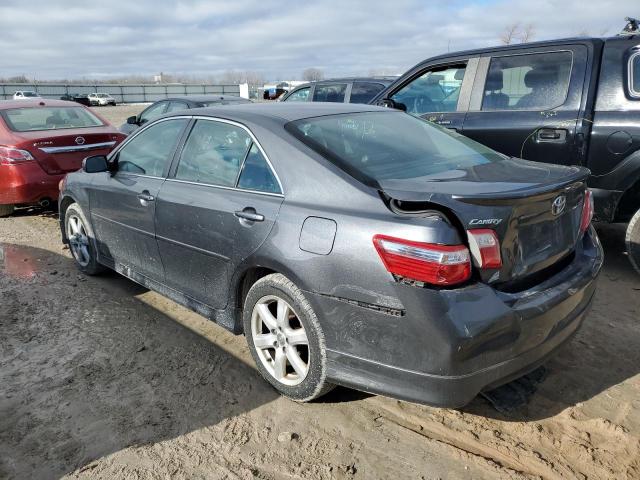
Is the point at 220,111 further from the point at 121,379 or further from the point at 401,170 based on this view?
the point at 121,379

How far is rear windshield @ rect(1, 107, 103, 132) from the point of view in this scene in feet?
22.9

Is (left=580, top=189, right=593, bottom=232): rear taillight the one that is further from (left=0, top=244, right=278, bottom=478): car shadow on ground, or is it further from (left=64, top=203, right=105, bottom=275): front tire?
(left=64, top=203, right=105, bottom=275): front tire

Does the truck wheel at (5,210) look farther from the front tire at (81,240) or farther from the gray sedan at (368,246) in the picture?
the gray sedan at (368,246)

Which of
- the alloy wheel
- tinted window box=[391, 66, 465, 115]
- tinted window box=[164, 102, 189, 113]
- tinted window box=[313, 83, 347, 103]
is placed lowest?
the alloy wheel

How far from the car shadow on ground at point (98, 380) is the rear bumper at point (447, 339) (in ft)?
2.61

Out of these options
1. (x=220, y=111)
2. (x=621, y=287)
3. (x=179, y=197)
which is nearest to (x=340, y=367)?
(x=179, y=197)

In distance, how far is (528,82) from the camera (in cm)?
486

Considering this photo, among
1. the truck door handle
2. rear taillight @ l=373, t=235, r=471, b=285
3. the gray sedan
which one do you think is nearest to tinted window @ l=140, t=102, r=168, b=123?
the gray sedan

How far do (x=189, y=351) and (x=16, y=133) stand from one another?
4810 mm

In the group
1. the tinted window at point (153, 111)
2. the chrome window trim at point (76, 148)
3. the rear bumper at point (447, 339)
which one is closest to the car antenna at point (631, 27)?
the rear bumper at point (447, 339)

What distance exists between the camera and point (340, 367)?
2562 millimetres

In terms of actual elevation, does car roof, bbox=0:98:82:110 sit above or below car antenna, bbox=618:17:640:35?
below

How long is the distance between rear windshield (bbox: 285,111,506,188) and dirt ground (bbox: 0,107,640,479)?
1.28 metres

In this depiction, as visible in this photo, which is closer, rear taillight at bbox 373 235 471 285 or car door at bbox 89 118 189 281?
rear taillight at bbox 373 235 471 285
